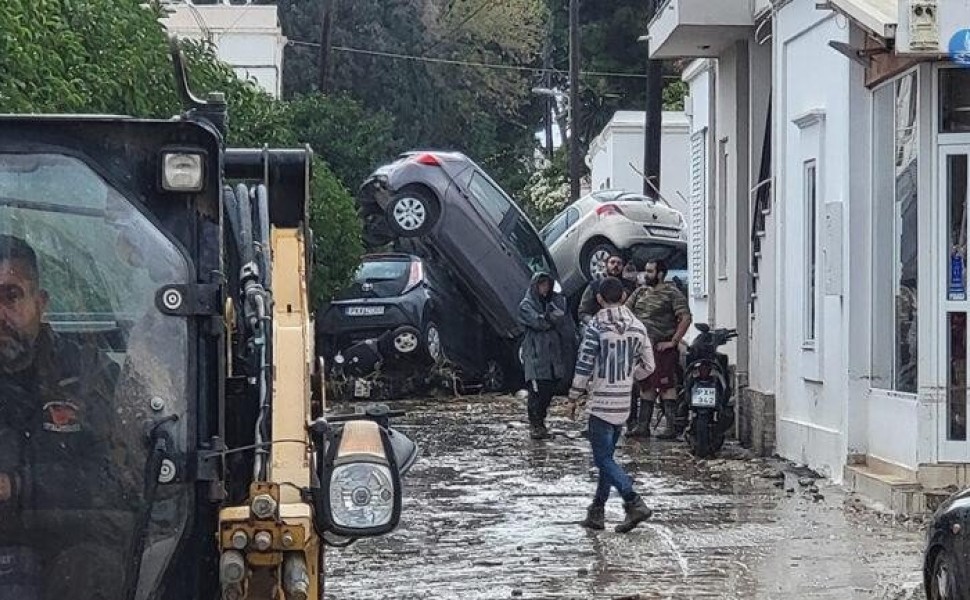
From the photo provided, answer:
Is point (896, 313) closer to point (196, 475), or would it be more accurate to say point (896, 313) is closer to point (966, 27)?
point (966, 27)

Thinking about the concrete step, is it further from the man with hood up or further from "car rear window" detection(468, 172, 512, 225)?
"car rear window" detection(468, 172, 512, 225)

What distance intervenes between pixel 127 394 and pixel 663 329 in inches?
606

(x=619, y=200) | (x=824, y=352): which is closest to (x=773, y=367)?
(x=824, y=352)

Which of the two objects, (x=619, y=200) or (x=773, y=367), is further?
(x=619, y=200)

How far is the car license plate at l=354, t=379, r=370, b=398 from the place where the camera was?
80.5 feet

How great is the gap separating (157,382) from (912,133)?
1008 centimetres

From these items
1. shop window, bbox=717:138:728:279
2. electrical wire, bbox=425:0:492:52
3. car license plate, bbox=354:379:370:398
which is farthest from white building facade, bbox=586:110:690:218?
shop window, bbox=717:138:728:279

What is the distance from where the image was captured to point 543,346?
66.5ft

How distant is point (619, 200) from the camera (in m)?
28.8

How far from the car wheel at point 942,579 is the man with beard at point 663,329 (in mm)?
10204

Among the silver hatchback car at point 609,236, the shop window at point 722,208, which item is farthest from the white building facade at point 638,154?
the shop window at point 722,208

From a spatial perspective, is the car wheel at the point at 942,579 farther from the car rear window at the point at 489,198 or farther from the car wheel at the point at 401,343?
the car wheel at the point at 401,343

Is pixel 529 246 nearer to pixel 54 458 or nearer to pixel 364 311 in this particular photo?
pixel 364 311

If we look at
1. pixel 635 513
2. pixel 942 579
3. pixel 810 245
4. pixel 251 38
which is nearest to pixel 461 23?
pixel 251 38
